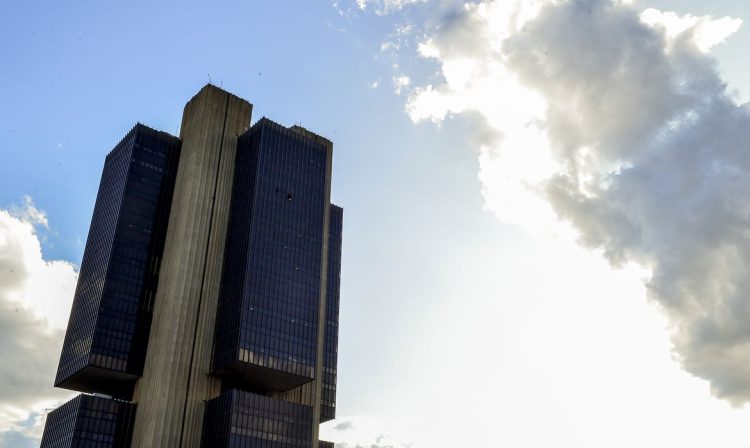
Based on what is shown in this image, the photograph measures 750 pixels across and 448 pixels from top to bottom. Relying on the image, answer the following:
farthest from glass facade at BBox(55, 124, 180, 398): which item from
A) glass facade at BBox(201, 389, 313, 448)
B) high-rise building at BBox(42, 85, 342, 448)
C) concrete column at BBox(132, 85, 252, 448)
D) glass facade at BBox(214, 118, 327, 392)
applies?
glass facade at BBox(201, 389, 313, 448)

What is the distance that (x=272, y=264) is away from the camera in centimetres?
17125

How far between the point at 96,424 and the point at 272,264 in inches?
2087

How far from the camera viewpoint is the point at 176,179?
18938cm

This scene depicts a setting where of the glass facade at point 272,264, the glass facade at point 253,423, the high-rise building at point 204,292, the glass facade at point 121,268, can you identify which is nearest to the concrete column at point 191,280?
the high-rise building at point 204,292

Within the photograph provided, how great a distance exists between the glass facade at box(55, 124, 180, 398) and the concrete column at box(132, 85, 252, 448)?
12.8 ft

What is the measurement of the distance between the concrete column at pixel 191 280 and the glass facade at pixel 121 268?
12.8 ft

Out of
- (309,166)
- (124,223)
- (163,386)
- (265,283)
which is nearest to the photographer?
(163,386)

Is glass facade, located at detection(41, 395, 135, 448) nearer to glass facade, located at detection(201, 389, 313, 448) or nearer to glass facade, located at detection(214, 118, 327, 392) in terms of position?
glass facade, located at detection(201, 389, 313, 448)

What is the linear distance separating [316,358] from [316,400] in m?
13.9

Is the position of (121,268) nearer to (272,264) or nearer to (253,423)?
(272,264)

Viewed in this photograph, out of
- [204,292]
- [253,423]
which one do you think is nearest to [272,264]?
[204,292]

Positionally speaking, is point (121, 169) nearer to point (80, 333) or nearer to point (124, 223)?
point (124, 223)

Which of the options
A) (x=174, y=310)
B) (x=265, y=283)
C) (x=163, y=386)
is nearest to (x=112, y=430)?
(x=163, y=386)

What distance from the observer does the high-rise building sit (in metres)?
156
